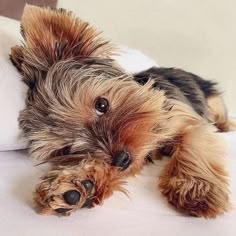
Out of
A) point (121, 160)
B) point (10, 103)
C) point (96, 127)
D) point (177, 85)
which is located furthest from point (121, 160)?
point (177, 85)

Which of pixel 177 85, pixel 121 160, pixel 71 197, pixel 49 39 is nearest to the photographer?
pixel 71 197

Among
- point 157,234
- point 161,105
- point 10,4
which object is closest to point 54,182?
point 157,234

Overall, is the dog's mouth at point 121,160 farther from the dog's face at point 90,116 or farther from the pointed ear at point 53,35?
the pointed ear at point 53,35

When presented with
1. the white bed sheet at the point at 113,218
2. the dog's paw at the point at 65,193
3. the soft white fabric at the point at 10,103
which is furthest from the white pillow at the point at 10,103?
the dog's paw at the point at 65,193

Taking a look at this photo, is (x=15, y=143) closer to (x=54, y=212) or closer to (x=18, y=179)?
(x=18, y=179)

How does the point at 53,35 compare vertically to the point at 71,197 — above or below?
above

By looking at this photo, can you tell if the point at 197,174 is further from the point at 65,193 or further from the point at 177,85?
the point at 177,85
